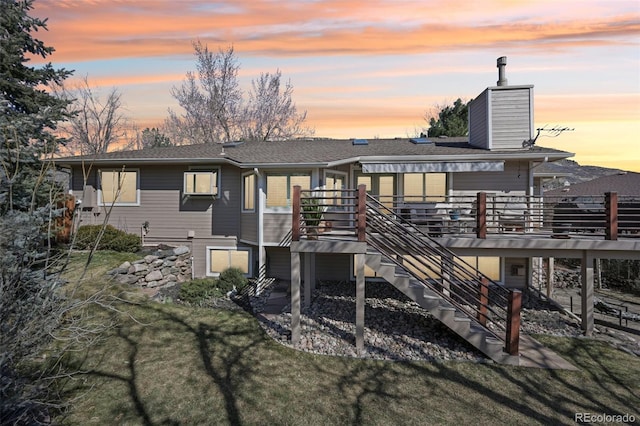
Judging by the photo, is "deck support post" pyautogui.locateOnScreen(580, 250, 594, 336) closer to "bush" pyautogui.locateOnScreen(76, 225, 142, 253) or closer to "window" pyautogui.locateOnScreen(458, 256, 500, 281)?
"window" pyautogui.locateOnScreen(458, 256, 500, 281)

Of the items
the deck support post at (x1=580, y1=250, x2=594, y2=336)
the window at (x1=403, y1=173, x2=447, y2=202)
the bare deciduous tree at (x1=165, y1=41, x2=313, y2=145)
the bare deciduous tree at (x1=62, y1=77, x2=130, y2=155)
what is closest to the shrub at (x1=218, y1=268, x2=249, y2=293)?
the window at (x1=403, y1=173, x2=447, y2=202)

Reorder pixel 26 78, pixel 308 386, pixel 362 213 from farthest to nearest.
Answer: pixel 26 78
pixel 362 213
pixel 308 386

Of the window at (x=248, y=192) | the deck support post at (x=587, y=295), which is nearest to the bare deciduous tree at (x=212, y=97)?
the window at (x=248, y=192)

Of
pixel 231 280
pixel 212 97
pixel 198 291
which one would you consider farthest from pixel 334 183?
pixel 212 97

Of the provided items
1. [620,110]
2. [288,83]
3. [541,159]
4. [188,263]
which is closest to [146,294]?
[188,263]

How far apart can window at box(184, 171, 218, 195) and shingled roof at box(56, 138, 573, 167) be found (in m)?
0.66

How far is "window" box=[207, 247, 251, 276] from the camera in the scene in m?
13.9

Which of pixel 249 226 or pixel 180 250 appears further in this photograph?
pixel 180 250

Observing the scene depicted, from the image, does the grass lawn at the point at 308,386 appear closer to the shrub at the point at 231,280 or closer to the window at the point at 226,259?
the shrub at the point at 231,280

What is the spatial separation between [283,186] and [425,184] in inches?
210

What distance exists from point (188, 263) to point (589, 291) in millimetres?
13229

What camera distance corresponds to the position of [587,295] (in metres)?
9.62

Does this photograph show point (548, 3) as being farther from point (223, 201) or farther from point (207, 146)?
point (207, 146)

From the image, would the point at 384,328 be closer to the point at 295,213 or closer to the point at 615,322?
the point at 295,213
